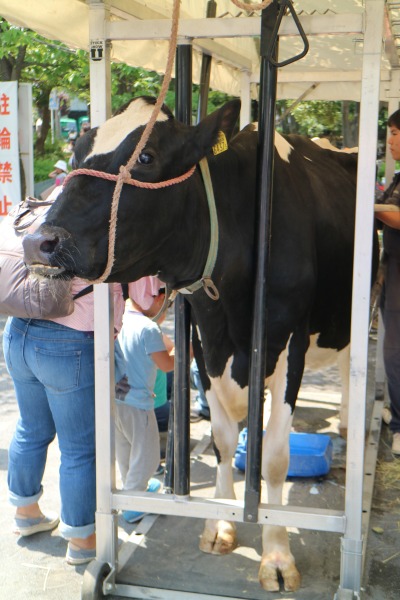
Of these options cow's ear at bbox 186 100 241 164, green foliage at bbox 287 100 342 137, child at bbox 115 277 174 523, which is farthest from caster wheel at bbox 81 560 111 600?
green foliage at bbox 287 100 342 137

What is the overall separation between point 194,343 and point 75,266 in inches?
53.8

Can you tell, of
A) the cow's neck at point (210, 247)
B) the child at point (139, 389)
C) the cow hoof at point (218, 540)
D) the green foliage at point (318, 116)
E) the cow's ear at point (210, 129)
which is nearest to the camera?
the cow's ear at point (210, 129)

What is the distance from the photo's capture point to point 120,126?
268 centimetres

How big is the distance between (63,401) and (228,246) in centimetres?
105

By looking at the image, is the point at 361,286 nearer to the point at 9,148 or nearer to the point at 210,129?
the point at 210,129

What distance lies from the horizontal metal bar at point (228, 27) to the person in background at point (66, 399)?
2.75 feet

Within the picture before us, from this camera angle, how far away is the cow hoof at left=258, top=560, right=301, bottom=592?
323 centimetres

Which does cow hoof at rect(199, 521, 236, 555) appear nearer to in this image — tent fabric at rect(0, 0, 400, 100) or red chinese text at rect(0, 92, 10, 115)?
tent fabric at rect(0, 0, 400, 100)

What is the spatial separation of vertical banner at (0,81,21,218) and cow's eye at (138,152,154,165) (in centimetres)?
472

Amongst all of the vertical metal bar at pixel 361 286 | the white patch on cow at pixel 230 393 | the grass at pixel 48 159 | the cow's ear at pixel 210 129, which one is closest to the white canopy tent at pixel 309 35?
the vertical metal bar at pixel 361 286

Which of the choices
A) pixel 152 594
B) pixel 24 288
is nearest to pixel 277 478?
pixel 152 594

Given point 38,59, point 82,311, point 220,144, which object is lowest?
point 82,311

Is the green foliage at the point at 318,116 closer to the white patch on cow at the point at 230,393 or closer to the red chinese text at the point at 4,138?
the red chinese text at the point at 4,138

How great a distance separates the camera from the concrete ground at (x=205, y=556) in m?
3.27
